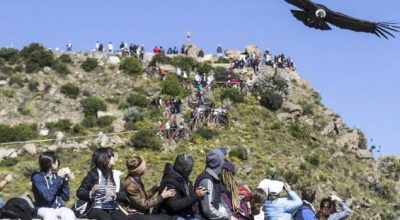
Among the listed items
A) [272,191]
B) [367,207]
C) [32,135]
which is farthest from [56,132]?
[272,191]

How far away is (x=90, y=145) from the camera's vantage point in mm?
51531

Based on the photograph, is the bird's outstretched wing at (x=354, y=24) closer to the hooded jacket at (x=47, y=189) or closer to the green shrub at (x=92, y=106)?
the hooded jacket at (x=47, y=189)

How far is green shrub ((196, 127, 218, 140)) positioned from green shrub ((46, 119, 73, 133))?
8.91 m

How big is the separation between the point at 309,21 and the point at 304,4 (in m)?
0.48

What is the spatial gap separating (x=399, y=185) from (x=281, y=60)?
52.1 feet

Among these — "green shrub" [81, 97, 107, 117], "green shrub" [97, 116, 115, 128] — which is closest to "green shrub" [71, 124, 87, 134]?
"green shrub" [97, 116, 115, 128]

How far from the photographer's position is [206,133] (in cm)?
5328

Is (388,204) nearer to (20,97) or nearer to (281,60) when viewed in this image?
(281,60)

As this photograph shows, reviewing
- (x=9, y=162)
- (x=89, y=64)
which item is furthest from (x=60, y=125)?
(x=89, y=64)

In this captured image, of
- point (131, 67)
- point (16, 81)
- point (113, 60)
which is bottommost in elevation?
point (16, 81)

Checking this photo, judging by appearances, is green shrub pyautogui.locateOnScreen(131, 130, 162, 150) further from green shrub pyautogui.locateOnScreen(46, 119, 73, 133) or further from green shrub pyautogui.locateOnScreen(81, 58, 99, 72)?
green shrub pyautogui.locateOnScreen(81, 58, 99, 72)

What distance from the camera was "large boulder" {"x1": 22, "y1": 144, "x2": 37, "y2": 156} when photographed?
50025mm

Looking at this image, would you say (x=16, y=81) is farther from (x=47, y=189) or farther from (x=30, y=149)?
(x=47, y=189)

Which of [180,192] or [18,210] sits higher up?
[180,192]
